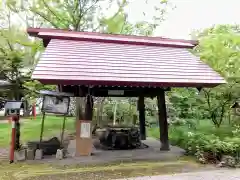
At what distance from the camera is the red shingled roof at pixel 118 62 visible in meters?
6.64

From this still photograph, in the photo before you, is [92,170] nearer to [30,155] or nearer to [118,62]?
[30,155]

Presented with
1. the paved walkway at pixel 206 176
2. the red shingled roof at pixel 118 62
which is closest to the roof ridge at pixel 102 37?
the red shingled roof at pixel 118 62

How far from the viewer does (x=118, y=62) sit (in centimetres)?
770

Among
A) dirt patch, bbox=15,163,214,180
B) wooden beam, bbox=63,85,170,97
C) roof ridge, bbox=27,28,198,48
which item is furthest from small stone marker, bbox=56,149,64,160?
roof ridge, bbox=27,28,198,48

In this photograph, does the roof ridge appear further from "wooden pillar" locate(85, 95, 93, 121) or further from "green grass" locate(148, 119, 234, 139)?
"green grass" locate(148, 119, 234, 139)

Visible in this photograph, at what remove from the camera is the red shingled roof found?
664 cm

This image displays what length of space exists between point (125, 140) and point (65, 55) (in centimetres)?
371

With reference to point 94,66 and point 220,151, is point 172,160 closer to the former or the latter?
point 220,151

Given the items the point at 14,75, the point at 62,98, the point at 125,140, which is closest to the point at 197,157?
the point at 125,140

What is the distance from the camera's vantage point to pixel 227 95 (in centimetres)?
930

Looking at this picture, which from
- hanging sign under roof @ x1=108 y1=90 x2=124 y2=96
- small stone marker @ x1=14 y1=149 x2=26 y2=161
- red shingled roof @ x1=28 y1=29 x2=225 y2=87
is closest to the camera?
red shingled roof @ x1=28 y1=29 x2=225 y2=87

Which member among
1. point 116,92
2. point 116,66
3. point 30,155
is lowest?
point 30,155

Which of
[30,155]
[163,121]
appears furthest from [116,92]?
[30,155]

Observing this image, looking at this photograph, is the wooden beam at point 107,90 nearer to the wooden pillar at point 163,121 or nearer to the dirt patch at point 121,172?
the wooden pillar at point 163,121
